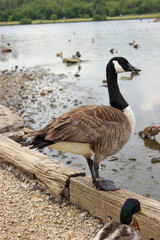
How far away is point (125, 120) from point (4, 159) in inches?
120

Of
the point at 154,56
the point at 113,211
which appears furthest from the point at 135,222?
the point at 154,56

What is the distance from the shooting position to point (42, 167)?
566 cm

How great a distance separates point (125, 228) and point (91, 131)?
1.37 meters

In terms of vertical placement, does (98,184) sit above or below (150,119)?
above

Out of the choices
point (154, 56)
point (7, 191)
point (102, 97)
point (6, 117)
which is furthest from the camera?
Result: point (154, 56)

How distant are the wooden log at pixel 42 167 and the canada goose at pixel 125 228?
1650mm

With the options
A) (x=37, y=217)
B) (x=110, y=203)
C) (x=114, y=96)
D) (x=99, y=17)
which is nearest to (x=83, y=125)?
(x=114, y=96)

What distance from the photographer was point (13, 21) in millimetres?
113312

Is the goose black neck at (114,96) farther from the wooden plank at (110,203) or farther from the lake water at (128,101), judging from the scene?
the lake water at (128,101)

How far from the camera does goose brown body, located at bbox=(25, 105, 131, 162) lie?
423 centimetres

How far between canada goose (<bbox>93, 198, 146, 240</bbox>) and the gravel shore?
37.4 inches

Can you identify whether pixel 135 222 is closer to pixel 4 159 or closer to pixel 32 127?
pixel 4 159

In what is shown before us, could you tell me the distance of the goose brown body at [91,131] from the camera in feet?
13.9

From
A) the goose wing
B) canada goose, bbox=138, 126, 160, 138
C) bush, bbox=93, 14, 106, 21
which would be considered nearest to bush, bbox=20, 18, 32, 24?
bush, bbox=93, 14, 106, 21
